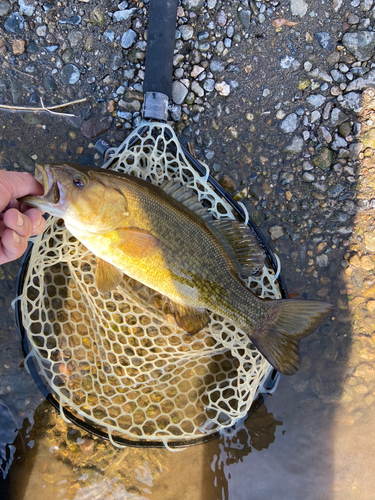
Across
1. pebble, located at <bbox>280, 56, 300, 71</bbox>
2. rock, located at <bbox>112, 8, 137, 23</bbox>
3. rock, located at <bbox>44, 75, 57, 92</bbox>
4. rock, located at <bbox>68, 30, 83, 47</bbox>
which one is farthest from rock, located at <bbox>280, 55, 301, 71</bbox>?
rock, located at <bbox>44, 75, 57, 92</bbox>

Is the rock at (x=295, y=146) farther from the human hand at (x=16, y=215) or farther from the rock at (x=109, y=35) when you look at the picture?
the human hand at (x=16, y=215)

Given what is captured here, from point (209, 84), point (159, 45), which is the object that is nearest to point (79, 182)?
point (159, 45)

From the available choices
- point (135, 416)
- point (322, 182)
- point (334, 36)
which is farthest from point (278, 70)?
point (135, 416)

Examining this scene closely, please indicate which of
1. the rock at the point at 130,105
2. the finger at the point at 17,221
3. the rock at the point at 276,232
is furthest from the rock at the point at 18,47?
the rock at the point at 276,232

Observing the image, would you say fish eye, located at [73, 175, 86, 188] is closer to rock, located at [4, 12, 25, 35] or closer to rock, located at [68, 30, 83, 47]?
rock, located at [68, 30, 83, 47]

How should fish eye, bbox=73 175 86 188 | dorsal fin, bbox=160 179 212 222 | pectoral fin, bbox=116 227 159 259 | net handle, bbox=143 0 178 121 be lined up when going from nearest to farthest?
fish eye, bbox=73 175 86 188 → pectoral fin, bbox=116 227 159 259 → dorsal fin, bbox=160 179 212 222 → net handle, bbox=143 0 178 121

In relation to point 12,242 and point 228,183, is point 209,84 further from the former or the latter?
point 12,242

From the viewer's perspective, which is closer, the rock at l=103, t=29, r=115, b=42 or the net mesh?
the net mesh

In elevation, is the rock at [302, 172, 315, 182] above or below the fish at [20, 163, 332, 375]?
above
